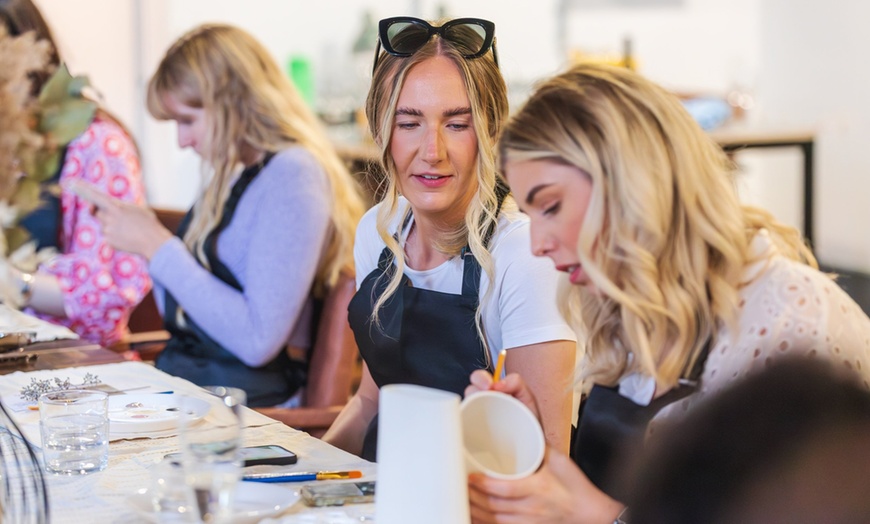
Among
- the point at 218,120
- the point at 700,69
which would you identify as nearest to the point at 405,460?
the point at 218,120

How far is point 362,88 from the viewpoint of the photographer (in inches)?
240

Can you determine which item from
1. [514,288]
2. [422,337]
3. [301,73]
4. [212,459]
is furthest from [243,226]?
[301,73]

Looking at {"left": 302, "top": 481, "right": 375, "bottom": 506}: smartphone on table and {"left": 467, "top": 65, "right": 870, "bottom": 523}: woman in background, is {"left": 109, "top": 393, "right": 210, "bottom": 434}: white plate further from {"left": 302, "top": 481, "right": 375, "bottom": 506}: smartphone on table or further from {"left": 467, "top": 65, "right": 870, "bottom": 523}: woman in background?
{"left": 467, "top": 65, "right": 870, "bottom": 523}: woman in background

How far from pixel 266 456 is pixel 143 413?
0.32 metres

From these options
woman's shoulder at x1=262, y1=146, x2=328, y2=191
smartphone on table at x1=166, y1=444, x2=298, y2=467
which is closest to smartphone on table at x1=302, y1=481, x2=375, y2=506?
smartphone on table at x1=166, y1=444, x2=298, y2=467

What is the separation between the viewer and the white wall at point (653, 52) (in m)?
5.05

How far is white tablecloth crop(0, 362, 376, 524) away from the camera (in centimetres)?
124

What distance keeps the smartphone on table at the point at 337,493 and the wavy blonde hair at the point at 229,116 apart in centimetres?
116

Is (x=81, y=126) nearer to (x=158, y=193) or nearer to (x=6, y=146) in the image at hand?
(x=6, y=146)

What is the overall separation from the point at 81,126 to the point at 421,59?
23.2 inches

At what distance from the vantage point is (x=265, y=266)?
2348mm

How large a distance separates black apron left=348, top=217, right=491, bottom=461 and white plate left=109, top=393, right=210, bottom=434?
0.36 meters

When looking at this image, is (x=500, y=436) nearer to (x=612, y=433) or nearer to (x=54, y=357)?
(x=612, y=433)

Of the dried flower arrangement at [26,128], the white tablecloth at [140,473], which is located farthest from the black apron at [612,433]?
the dried flower arrangement at [26,128]
